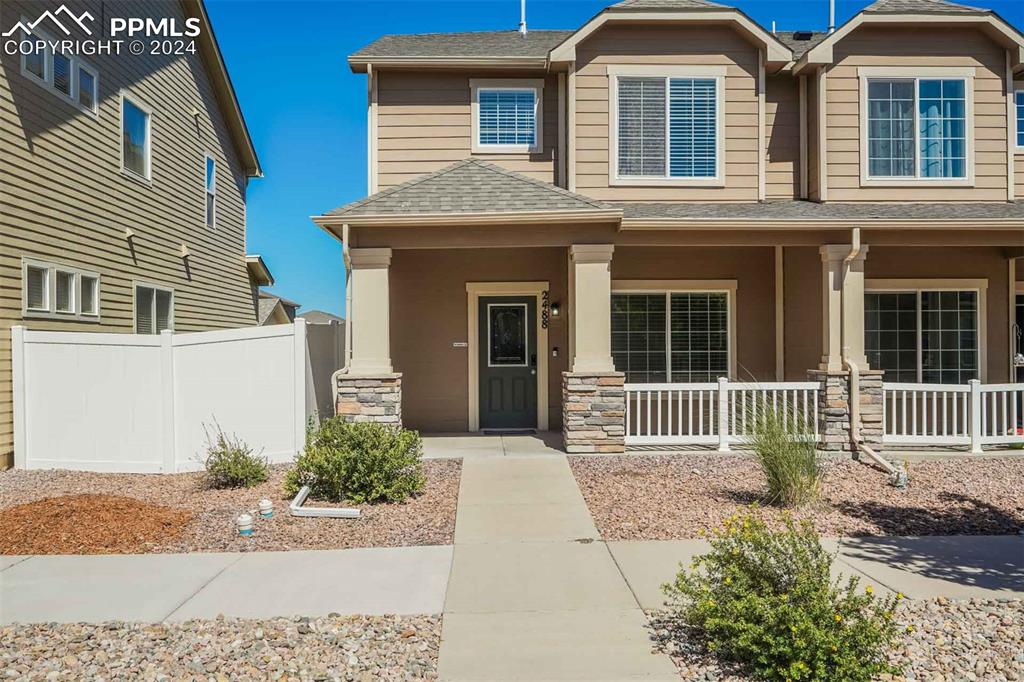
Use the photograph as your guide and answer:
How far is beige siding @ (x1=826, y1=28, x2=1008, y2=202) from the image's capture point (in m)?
A: 10.3

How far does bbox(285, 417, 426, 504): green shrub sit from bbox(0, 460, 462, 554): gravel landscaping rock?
0.15 meters

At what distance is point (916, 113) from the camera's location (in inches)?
405

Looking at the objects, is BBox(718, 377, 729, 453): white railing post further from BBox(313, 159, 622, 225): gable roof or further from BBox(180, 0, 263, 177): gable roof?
BBox(180, 0, 263, 177): gable roof

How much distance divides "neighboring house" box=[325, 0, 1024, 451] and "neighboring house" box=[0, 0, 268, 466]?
3.97 meters

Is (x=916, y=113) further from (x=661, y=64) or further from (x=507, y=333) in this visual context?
(x=507, y=333)

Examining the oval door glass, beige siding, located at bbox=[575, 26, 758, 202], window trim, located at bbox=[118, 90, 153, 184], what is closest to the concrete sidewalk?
the oval door glass

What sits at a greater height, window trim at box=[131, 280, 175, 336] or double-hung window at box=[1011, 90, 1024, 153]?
double-hung window at box=[1011, 90, 1024, 153]

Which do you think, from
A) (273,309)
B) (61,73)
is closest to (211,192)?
(61,73)

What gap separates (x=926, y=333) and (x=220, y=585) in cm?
1084

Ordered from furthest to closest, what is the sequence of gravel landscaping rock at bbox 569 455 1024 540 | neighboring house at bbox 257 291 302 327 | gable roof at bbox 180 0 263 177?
1. neighboring house at bbox 257 291 302 327
2. gable roof at bbox 180 0 263 177
3. gravel landscaping rock at bbox 569 455 1024 540

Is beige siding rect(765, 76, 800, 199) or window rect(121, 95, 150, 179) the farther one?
window rect(121, 95, 150, 179)

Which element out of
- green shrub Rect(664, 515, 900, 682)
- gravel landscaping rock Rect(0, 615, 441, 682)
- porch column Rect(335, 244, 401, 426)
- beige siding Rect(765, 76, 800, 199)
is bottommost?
gravel landscaping rock Rect(0, 615, 441, 682)

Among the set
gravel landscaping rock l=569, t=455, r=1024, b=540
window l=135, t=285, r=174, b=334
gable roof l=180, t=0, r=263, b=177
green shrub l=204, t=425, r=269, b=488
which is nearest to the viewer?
gravel landscaping rock l=569, t=455, r=1024, b=540

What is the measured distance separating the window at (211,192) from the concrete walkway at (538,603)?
1062 centimetres
